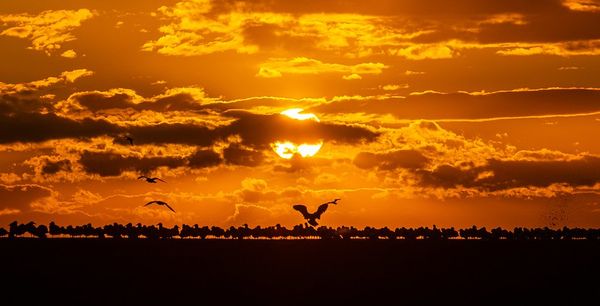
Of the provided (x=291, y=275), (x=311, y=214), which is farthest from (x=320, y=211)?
(x=291, y=275)

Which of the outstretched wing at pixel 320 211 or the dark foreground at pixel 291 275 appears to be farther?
the outstretched wing at pixel 320 211

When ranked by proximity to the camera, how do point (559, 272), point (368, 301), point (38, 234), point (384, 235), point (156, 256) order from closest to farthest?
point (368, 301) → point (559, 272) → point (156, 256) → point (38, 234) → point (384, 235)

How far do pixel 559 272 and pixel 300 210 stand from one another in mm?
28425

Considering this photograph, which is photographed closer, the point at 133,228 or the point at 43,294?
the point at 43,294

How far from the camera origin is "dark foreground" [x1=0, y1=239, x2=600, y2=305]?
2468 inches

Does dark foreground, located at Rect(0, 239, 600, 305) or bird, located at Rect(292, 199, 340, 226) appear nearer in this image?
dark foreground, located at Rect(0, 239, 600, 305)

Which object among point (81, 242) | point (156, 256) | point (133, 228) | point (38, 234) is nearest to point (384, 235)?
point (133, 228)

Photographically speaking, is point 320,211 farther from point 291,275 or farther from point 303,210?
point 291,275

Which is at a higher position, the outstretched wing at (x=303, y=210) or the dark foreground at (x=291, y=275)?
the outstretched wing at (x=303, y=210)

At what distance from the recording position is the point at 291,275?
7112 centimetres

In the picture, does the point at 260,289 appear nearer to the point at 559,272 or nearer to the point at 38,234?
the point at 559,272

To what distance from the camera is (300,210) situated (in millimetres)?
98875

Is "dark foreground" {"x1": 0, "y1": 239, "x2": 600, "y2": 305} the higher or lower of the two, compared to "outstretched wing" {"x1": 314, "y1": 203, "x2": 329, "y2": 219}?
lower

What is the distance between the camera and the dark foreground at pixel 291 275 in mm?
62688
